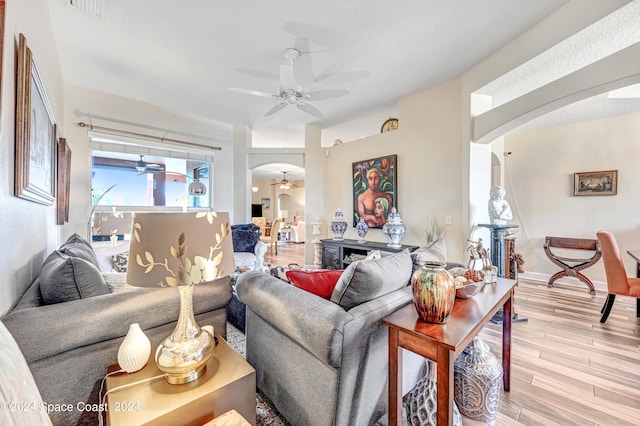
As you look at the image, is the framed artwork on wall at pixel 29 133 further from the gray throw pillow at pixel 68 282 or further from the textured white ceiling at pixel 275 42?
the textured white ceiling at pixel 275 42

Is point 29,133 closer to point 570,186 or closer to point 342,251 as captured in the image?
point 342,251

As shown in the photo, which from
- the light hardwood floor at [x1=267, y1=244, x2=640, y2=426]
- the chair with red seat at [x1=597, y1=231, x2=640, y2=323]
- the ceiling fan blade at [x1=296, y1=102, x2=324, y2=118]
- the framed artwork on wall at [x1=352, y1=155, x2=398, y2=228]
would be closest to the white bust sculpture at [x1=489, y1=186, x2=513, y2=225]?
the chair with red seat at [x1=597, y1=231, x2=640, y2=323]

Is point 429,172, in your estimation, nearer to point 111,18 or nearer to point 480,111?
point 480,111

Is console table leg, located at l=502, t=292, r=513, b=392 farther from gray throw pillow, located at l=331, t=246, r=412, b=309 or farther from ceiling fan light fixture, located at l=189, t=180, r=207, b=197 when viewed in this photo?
ceiling fan light fixture, located at l=189, t=180, r=207, b=197

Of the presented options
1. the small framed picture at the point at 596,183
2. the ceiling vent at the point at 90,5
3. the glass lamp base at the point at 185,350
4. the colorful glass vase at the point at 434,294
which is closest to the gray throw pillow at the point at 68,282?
the glass lamp base at the point at 185,350

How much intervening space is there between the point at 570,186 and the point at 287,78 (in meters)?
4.74

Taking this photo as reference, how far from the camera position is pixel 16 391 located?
0.50 metres

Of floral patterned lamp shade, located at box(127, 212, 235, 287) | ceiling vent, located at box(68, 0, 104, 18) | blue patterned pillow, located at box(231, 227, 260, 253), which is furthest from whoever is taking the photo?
blue patterned pillow, located at box(231, 227, 260, 253)

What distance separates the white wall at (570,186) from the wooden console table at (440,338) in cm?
391

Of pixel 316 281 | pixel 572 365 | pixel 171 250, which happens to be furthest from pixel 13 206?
pixel 572 365

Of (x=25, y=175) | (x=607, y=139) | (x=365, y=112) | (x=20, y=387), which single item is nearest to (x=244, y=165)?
(x=365, y=112)

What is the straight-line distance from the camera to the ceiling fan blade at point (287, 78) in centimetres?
247

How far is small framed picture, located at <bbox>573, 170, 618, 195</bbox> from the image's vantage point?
3.70m

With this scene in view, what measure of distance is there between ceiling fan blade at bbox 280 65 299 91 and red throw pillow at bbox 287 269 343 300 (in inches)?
80.1
